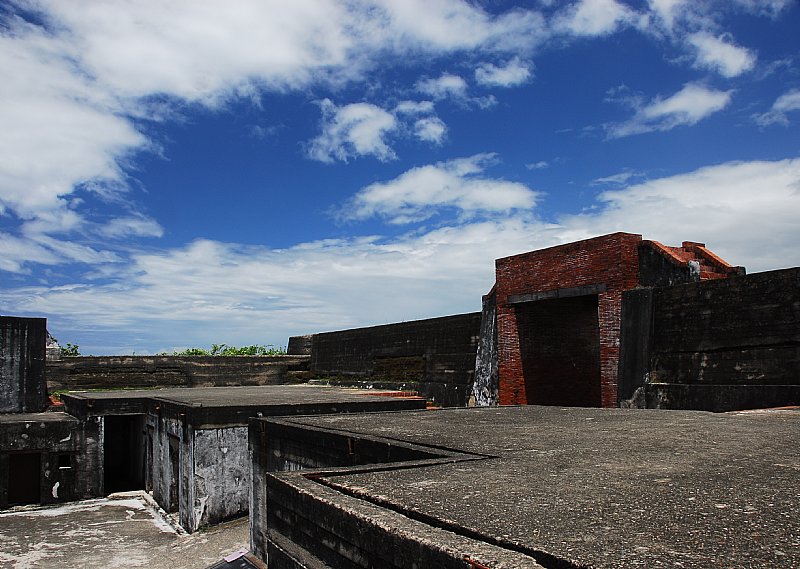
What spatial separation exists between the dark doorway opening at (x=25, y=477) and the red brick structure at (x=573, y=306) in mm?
7495

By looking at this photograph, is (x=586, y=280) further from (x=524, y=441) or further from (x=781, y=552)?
(x=781, y=552)

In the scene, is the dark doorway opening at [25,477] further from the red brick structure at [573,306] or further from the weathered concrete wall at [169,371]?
the red brick structure at [573,306]

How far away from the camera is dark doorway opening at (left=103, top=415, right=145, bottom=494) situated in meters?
11.5

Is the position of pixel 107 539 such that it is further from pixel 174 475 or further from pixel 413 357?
pixel 413 357

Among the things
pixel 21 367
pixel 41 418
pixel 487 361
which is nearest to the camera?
pixel 41 418

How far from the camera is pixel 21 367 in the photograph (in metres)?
12.5

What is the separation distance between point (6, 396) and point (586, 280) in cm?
1085

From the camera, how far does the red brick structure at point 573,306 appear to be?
9047 mm

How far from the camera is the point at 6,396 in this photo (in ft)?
40.4

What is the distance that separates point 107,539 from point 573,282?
23.7ft

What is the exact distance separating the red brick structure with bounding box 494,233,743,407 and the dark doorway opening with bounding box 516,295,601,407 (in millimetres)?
17

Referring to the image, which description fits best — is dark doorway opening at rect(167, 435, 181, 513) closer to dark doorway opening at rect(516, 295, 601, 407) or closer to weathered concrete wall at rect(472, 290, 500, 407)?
weathered concrete wall at rect(472, 290, 500, 407)

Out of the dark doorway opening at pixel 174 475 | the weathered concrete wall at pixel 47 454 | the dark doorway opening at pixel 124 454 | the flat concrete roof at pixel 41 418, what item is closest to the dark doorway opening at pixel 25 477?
the weathered concrete wall at pixel 47 454

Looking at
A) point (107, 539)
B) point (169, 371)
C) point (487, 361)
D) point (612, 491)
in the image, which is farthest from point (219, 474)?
point (169, 371)
